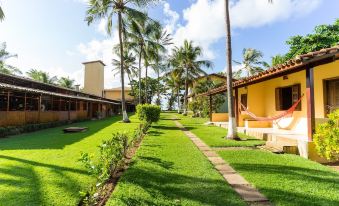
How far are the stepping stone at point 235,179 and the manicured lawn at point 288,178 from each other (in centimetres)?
12

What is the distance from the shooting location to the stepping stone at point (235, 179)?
16.3ft

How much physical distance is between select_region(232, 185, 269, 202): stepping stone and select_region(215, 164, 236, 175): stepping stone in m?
0.95

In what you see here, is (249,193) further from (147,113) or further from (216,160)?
(147,113)

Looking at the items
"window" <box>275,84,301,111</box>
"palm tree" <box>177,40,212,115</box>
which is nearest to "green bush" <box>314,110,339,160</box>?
"window" <box>275,84,301,111</box>

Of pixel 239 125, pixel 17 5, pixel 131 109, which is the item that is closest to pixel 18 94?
pixel 17 5

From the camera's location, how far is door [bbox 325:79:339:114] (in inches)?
353

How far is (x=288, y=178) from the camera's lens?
205 inches

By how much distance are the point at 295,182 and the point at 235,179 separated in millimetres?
1051

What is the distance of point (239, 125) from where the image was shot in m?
14.2

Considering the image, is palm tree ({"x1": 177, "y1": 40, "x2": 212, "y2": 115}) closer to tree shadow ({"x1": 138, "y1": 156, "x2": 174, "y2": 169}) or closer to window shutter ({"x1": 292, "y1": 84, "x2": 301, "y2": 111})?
window shutter ({"x1": 292, "y1": 84, "x2": 301, "y2": 111})

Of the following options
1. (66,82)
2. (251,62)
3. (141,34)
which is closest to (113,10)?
(141,34)

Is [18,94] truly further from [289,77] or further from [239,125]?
[289,77]

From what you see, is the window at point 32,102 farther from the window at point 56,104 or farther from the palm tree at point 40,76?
the palm tree at point 40,76

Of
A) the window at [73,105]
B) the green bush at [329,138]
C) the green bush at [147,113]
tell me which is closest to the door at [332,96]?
the green bush at [329,138]
